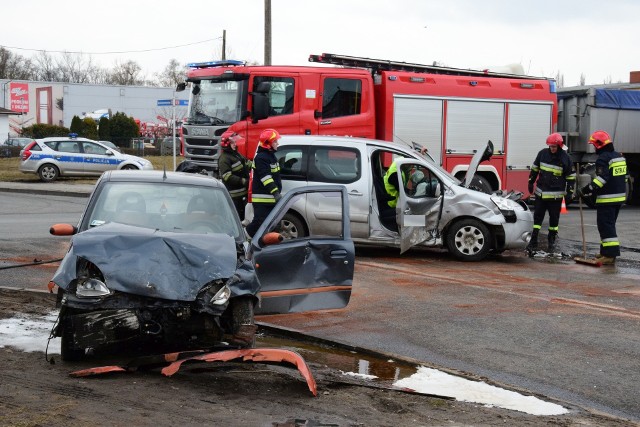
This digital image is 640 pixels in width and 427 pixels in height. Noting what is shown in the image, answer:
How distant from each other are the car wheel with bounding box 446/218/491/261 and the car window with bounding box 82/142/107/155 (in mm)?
19516

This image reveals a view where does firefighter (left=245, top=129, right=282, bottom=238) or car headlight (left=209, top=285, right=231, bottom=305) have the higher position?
firefighter (left=245, top=129, right=282, bottom=238)

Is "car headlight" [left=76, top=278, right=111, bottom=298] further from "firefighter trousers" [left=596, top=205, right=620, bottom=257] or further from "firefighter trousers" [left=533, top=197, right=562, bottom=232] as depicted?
"firefighter trousers" [left=533, top=197, right=562, bottom=232]

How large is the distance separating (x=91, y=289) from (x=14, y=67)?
106 metres

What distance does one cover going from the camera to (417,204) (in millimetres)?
13758

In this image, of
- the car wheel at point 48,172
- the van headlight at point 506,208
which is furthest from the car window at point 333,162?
the car wheel at point 48,172

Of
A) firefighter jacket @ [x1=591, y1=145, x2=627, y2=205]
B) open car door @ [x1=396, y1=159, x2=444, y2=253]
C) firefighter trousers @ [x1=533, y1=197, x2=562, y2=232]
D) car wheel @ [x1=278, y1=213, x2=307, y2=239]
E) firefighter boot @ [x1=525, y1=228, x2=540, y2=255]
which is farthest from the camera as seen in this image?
firefighter trousers @ [x1=533, y1=197, x2=562, y2=232]

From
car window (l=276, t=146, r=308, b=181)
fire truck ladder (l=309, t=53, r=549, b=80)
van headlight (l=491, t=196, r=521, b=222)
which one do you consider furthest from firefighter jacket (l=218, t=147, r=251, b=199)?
fire truck ladder (l=309, t=53, r=549, b=80)

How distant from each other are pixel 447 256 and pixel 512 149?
20.5 feet

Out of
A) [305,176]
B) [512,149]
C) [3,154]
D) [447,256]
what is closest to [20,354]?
[305,176]

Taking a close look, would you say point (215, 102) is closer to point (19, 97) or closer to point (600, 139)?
point (600, 139)

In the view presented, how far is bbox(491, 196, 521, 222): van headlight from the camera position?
1426 cm

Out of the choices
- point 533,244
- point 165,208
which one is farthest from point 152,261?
point 533,244

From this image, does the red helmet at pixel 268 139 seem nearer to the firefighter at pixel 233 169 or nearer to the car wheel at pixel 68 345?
the firefighter at pixel 233 169

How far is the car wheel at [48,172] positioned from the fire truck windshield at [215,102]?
43.8 feet
